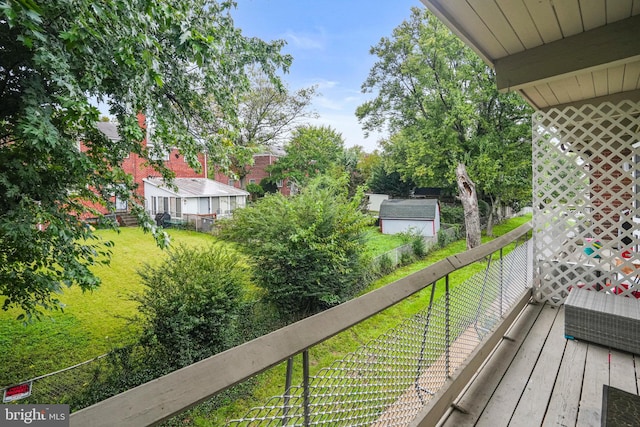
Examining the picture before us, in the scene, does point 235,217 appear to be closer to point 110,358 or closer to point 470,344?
point 110,358

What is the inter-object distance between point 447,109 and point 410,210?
197 inches

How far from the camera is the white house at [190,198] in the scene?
682 inches

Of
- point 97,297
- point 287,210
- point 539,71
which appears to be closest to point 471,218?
point 287,210

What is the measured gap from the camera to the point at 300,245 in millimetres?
6297

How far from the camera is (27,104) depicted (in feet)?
9.07

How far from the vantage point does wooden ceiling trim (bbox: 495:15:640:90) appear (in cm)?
213

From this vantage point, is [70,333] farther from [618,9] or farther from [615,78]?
[615,78]

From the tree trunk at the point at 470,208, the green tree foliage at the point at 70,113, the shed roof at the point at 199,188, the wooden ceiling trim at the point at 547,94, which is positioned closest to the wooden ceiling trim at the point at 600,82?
the wooden ceiling trim at the point at 547,94

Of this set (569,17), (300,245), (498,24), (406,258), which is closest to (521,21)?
(498,24)

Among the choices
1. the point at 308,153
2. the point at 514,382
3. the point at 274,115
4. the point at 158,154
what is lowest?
the point at 514,382

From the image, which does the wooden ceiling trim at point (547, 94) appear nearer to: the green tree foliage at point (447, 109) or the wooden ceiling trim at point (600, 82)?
the wooden ceiling trim at point (600, 82)

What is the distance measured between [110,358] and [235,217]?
343 cm

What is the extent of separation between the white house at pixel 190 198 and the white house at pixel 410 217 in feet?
25.4

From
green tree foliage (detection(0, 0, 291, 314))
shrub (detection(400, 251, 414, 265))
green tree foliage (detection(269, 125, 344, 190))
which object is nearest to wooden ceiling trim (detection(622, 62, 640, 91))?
green tree foliage (detection(0, 0, 291, 314))
